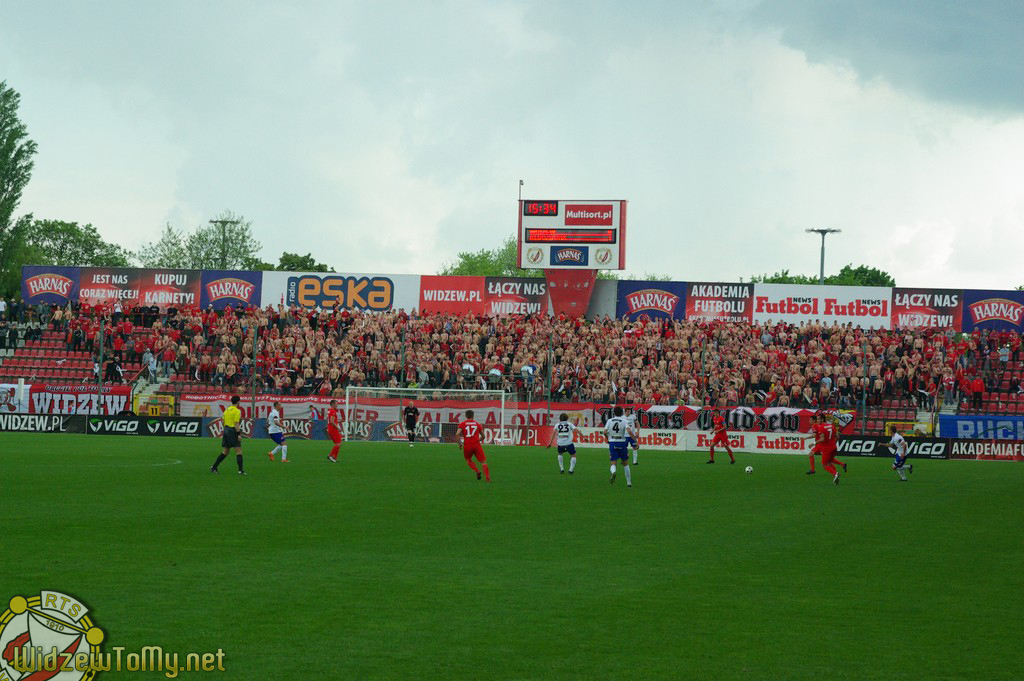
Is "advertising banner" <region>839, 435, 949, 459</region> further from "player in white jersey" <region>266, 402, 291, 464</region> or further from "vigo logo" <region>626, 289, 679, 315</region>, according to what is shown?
"player in white jersey" <region>266, 402, 291, 464</region>

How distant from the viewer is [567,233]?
207 feet

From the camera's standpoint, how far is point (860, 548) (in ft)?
51.5

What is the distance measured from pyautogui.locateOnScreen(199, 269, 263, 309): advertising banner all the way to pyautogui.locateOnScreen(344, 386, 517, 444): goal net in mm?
19366

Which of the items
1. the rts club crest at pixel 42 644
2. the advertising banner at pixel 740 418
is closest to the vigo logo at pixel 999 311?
the advertising banner at pixel 740 418

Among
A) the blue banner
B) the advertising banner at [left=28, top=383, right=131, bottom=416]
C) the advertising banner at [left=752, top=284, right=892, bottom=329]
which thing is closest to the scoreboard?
the advertising banner at [left=752, top=284, right=892, bottom=329]

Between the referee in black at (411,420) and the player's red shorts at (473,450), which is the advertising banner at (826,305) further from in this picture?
the player's red shorts at (473,450)

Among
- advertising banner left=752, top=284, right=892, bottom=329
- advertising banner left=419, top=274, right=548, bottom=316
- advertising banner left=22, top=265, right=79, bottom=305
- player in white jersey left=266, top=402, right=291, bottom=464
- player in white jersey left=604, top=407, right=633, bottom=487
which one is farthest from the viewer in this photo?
advertising banner left=22, top=265, right=79, bottom=305

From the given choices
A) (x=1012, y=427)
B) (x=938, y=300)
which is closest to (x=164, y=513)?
(x=1012, y=427)

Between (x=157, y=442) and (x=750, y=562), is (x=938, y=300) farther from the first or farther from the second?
(x=750, y=562)

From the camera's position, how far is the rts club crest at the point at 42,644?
695cm

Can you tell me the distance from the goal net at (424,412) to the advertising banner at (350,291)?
1645 centimetres

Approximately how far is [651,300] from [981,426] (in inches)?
903

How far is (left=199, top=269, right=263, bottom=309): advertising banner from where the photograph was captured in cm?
6744

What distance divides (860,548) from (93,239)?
115753 millimetres
